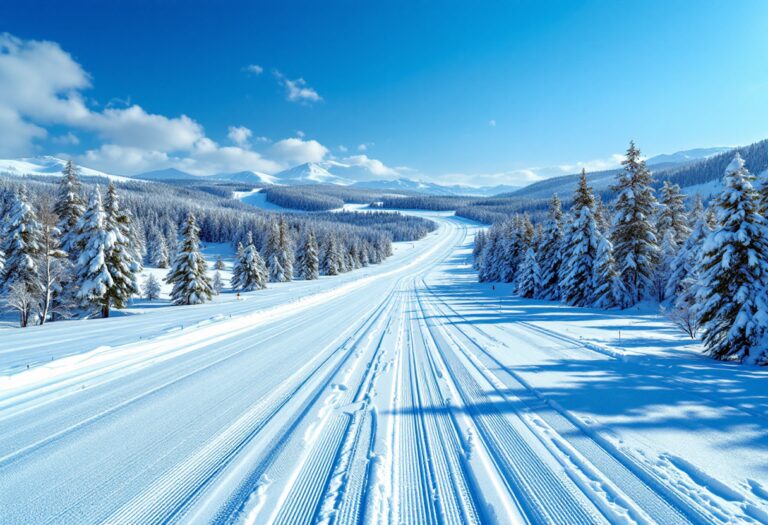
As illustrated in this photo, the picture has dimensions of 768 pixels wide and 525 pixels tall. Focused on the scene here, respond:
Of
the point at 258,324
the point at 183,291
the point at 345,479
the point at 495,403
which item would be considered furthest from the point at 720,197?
the point at 183,291

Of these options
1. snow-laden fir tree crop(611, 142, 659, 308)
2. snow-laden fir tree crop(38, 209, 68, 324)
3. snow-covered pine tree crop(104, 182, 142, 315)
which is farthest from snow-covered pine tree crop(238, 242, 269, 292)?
snow-laden fir tree crop(611, 142, 659, 308)

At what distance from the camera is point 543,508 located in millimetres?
3088

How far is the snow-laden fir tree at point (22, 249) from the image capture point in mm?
22188

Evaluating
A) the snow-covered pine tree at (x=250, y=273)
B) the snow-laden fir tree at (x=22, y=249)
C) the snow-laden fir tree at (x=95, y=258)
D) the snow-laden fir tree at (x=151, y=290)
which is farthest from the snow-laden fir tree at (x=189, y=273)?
the snow-covered pine tree at (x=250, y=273)

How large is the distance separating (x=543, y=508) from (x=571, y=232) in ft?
86.1

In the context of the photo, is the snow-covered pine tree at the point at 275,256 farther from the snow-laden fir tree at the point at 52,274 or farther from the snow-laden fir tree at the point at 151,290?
the snow-laden fir tree at the point at 52,274

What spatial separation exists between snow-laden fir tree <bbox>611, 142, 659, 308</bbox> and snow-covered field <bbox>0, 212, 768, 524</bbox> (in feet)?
46.5

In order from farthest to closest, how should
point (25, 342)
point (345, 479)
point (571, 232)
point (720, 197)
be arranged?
point (571, 232) → point (25, 342) → point (720, 197) → point (345, 479)

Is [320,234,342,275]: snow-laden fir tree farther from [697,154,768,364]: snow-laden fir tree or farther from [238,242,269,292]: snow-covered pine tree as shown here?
[697,154,768,364]: snow-laden fir tree

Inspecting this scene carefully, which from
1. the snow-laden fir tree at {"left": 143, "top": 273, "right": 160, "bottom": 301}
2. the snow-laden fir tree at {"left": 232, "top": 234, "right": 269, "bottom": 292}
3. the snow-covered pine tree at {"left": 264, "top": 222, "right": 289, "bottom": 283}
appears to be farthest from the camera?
Answer: the snow-covered pine tree at {"left": 264, "top": 222, "right": 289, "bottom": 283}

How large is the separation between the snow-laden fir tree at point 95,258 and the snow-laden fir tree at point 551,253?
33386mm

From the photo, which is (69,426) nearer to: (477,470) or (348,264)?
(477,470)

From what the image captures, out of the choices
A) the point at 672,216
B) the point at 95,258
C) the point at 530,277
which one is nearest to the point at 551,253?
the point at 530,277

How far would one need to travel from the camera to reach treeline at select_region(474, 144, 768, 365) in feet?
29.6
